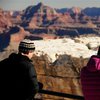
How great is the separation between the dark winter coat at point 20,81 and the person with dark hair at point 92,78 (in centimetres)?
37

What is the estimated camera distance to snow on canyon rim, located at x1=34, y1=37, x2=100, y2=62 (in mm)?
4355

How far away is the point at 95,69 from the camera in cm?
235

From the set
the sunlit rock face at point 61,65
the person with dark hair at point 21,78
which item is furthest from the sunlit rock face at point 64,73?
the person with dark hair at point 21,78

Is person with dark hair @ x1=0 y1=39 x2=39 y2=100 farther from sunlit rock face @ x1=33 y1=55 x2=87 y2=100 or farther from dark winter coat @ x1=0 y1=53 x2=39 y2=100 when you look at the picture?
sunlit rock face @ x1=33 y1=55 x2=87 y2=100

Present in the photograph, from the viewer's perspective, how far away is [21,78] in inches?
103

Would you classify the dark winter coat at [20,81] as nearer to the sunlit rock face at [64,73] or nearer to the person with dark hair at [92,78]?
the person with dark hair at [92,78]

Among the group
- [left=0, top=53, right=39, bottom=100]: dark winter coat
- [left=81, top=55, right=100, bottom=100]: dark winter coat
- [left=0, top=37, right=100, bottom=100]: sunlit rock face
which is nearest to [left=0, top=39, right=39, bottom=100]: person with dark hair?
[left=0, top=53, right=39, bottom=100]: dark winter coat

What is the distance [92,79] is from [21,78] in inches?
21.2

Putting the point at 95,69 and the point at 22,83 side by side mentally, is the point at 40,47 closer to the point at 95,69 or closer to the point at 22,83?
the point at 22,83

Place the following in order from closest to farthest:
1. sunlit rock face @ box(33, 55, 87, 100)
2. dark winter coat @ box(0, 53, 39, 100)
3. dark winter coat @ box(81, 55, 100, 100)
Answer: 1. dark winter coat @ box(81, 55, 100, 100)
2. dark winter coat @ box(0, 53, 39, 100)
3. sunlit rock face @ box(33, 55, 87, 100)

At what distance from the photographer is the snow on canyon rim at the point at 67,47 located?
436cm

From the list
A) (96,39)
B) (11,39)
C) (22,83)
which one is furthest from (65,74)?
(11,39)

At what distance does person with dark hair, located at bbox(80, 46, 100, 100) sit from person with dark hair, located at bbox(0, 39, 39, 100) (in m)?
0.37

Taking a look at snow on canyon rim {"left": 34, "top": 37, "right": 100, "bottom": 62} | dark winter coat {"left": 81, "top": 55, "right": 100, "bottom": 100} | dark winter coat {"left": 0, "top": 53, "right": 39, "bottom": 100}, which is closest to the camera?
dark winter coat {"left": 81, "top": 55, "right": 100, "bottom": 100}
